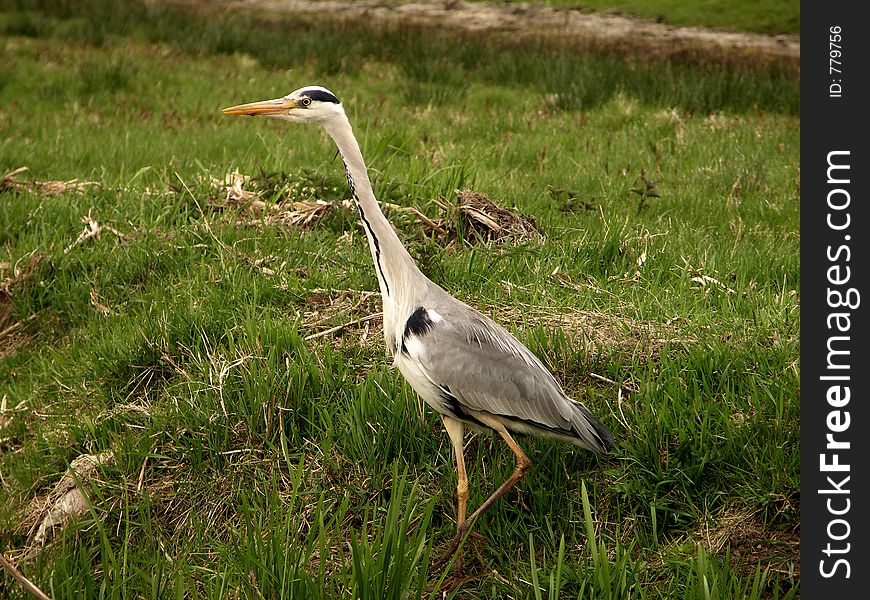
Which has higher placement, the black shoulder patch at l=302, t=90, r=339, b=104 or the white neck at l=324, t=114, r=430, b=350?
the black shoulder patch at l=302, t=90, r=339, b=104

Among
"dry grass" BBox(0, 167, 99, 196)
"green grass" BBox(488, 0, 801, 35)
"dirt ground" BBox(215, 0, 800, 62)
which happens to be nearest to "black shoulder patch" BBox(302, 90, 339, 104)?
"dry grass" BBox(0, 167, 99, 196)

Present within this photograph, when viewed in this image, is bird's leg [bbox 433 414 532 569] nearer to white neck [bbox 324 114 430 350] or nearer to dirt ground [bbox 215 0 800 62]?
white neck [bbox 324 114 430 350]

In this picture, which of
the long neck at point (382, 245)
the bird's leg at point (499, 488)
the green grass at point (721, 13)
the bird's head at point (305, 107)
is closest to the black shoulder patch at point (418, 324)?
the long neck at point (382, 245)

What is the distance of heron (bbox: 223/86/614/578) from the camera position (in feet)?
12.2

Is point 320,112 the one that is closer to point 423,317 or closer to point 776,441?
point 423,317

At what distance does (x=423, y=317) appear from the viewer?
12.6 feet

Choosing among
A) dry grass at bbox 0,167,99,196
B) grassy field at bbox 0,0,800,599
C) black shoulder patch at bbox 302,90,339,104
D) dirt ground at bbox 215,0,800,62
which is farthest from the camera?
dirt ground at bbox 215,0,800,62

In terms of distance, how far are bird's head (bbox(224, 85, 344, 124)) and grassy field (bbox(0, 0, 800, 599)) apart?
1.12m

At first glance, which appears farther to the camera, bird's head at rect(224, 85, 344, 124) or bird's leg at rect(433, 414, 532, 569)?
bird's head at rect(224, 85, 344, 124)

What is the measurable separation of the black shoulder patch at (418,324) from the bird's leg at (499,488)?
44 cm

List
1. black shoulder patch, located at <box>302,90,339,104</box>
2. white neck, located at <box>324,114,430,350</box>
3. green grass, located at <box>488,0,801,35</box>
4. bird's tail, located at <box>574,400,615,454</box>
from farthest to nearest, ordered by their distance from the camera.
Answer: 1. green grass, located at <box>488,0,801,35</box>
2. black shoulder patch, located at <box>302,90,339,104</box>
3. white neck, located at <box>324,114,430,350</box>
4. bird's tail, located at <box>574,400,615,454</box>

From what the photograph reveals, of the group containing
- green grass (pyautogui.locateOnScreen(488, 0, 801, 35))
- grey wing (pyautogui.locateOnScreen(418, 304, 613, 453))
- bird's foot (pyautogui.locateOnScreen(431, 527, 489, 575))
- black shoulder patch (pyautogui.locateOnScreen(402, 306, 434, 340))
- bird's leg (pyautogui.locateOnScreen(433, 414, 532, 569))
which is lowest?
bird's foot (pyautogui.locateOnScreen(431, 527, 489, 575))

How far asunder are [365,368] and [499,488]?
1120 mm

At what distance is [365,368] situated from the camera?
462 cm
